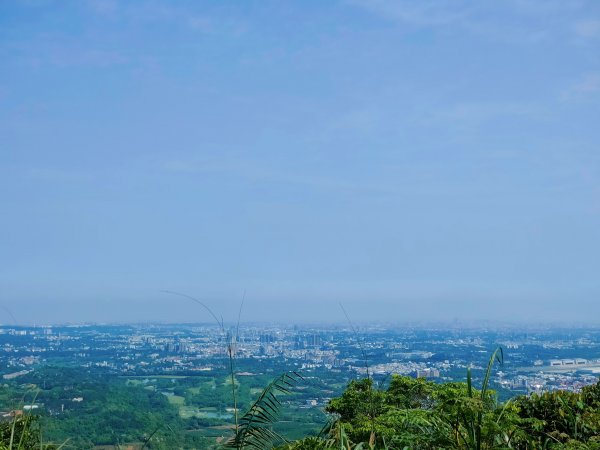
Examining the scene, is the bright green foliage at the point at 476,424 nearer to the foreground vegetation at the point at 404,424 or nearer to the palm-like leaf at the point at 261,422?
the foreground vegetation at the point at 404,424

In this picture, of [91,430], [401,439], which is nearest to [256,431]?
[401,439]

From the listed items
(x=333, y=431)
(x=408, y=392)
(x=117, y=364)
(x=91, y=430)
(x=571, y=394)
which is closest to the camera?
(x=333, y=431)

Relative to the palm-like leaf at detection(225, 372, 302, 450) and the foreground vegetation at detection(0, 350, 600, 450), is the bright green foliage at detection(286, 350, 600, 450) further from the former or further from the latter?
the palm-like leaf at detection(225, 372, 302, 450)

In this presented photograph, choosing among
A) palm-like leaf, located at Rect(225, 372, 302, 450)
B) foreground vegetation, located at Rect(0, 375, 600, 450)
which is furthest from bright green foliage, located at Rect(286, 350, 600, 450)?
palm-like leaf, located at Rect(225, 372, 302, 450)

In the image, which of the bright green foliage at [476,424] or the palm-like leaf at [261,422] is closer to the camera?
the bright green foliage at [476,424]

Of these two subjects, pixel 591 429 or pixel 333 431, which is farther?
pixel 591 429

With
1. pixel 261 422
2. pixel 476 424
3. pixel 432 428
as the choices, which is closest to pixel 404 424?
pixel 432 428

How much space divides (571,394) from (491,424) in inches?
201

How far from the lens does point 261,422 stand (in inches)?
167

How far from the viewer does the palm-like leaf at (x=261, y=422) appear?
4176 mm

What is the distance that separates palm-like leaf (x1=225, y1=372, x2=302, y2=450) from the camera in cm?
418

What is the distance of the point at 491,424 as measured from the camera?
3.95m

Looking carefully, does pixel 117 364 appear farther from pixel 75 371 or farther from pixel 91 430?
pixel 91 430

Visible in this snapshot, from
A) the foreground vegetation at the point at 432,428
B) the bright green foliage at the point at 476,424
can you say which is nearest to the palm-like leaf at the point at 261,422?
the foreground vegetation at the point at 432,428
